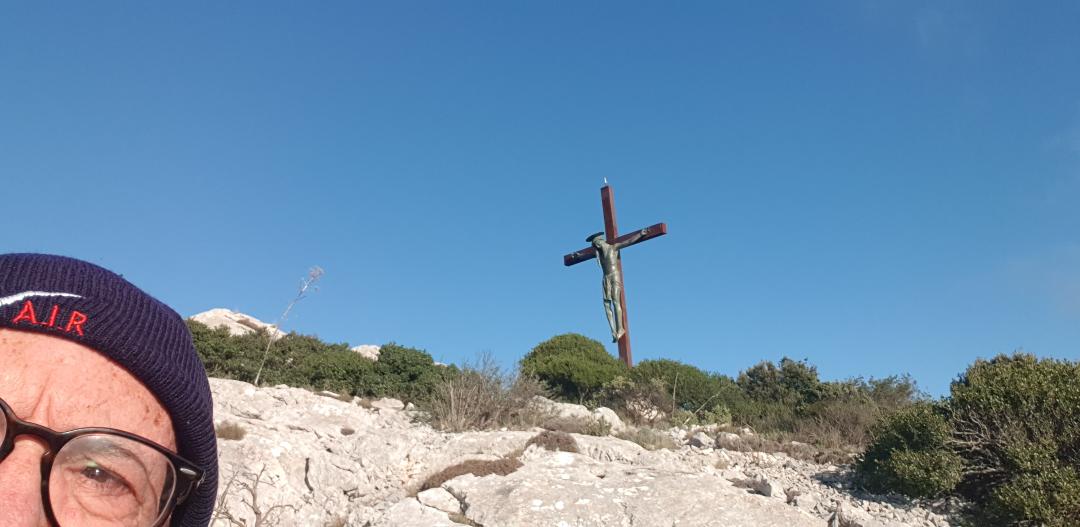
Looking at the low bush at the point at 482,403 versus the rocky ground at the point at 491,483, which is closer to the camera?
the rocky ground at the point at 491,483

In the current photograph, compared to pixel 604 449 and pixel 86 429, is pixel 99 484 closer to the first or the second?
pixel 86 429

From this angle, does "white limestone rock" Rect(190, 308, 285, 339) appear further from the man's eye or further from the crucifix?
the man's eye

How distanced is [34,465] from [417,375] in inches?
482

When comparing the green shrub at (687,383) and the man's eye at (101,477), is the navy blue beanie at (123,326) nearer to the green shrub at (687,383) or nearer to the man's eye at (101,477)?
the man's eye at (101,477)

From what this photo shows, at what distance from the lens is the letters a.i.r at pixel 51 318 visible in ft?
3.26

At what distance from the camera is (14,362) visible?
3.25ft

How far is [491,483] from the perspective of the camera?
6.97 m

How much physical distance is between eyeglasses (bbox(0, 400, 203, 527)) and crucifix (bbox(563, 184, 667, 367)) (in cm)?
1536

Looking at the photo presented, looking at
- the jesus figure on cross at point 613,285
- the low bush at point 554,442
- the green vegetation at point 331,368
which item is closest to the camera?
the low bush at point 554,442

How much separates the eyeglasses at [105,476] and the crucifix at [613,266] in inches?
605

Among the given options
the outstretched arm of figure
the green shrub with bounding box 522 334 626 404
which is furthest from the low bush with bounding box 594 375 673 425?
the outstretched arm of figure

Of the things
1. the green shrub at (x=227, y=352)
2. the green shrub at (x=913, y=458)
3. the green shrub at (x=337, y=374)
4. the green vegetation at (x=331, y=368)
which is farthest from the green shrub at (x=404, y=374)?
the green shrub at (x=913, y=458)

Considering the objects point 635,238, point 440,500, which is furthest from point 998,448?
point 635,238

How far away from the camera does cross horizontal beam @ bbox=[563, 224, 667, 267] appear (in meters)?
15.8
